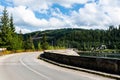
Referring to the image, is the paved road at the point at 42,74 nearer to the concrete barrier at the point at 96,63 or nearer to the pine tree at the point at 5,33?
the concrete barrier at the point at 96,63

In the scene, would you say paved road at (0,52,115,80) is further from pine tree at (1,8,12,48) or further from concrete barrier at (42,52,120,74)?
pine tree at (1,8,12,48)

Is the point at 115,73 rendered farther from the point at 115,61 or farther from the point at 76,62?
the point at 76,62

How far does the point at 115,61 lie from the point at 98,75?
57.8 inches

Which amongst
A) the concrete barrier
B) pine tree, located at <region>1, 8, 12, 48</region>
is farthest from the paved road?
pine tree, located at <region>1, 8, 12, 48</region>

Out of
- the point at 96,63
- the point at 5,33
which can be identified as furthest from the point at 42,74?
the point at 5,33

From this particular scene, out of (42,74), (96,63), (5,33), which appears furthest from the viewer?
(5,33)

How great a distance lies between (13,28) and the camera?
116375 millimetres

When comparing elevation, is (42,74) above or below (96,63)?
below

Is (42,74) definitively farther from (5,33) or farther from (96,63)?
(5,33)

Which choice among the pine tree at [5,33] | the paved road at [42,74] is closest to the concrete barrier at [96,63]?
the paved road at [42,74]

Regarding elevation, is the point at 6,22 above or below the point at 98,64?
above

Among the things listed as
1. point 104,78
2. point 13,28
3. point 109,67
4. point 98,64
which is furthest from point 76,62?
point 13,28

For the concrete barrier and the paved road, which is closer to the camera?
the paved road

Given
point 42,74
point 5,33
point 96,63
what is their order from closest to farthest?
point 42,74
point 96,63
point 5,33
